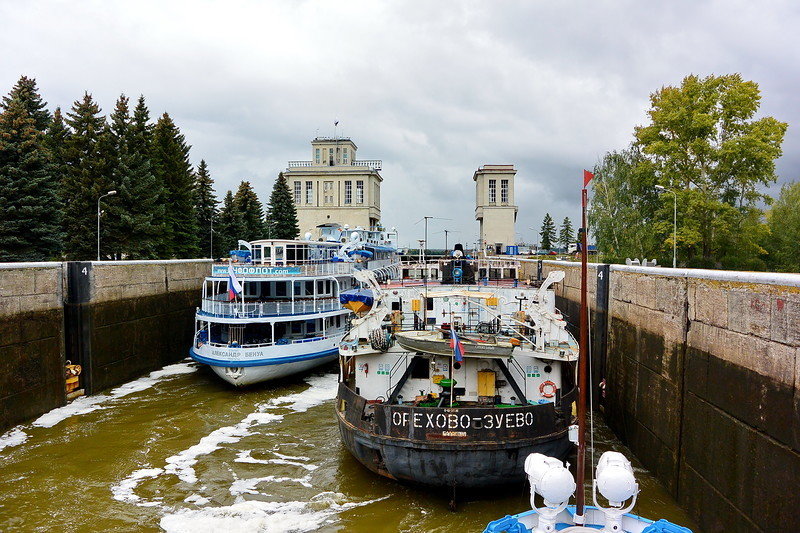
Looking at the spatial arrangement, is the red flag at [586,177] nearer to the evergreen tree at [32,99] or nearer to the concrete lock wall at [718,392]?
the concrete lock wall at [718,392]

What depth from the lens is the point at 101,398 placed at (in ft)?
71.5

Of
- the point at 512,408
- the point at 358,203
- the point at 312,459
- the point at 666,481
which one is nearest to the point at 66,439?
the point at 312,459

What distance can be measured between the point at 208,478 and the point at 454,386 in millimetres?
7648

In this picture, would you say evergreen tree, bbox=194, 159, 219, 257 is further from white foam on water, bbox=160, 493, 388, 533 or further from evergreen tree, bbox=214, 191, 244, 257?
white foam on water, bbox=160, 493, 388, 533

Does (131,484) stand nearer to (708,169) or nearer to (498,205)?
(708,169)

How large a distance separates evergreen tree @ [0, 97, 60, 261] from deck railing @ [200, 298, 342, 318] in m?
13.3

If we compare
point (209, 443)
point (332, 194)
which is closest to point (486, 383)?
point (209, 443)

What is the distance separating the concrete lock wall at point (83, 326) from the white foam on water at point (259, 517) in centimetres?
974

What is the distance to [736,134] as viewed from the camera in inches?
1128

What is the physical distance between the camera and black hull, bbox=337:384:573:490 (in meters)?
11.9

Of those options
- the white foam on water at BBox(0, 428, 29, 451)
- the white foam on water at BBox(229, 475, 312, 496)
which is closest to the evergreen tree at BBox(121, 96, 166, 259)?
the white foam on water at BBox(0, 428, 29, 451)

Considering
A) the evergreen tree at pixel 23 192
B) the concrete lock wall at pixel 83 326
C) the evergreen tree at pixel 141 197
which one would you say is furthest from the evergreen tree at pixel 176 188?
the concrete lock wall at pixel 83 326

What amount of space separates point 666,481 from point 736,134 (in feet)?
79.8

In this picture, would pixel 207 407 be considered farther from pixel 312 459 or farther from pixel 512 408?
pixel 512 408
